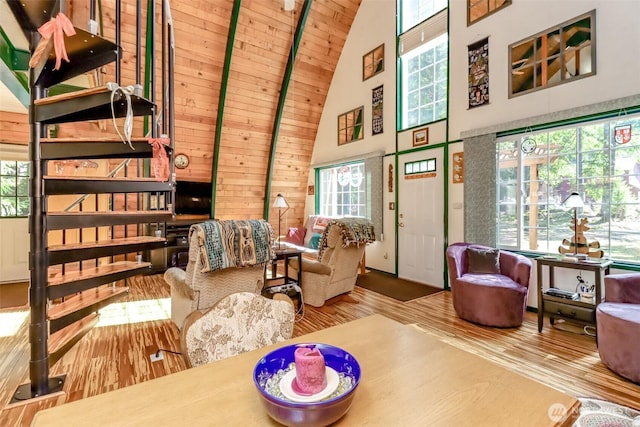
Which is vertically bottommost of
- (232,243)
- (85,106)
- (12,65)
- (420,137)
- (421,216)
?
(232,243)

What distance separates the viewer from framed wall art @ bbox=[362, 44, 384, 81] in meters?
5.66

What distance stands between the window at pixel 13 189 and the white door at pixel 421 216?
6.11 m

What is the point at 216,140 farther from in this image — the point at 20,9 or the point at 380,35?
the point at 20,9

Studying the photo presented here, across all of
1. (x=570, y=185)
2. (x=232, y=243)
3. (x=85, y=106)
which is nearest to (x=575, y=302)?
(x=570, y=185)

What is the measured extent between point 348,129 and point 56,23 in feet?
17.4

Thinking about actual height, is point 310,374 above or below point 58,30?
below

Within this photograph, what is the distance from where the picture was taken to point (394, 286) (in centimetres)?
482

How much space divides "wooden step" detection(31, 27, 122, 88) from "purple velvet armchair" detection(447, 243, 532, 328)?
353 centimetres

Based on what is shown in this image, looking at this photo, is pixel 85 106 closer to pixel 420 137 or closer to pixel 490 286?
pixel 490 286

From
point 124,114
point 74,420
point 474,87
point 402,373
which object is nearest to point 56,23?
point 124,114

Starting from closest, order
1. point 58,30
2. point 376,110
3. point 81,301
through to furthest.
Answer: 1. point 58,30
2. point 81,301
3. point 376,110

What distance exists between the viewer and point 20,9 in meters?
A: 1.89

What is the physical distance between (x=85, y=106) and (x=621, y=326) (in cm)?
375

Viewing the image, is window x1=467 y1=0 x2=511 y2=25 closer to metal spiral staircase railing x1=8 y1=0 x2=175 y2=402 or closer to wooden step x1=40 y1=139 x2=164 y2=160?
metal spiral staircase railing x1=8 y1=0 x2=175 y2=402
